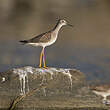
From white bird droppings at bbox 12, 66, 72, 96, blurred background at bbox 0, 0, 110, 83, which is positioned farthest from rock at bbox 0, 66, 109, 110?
blurred background at bbox 0, 0, 110, 83

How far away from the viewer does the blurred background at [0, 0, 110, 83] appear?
20.0 meters

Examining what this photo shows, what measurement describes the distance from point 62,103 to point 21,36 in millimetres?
14554

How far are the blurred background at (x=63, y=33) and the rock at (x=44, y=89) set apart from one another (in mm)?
3579

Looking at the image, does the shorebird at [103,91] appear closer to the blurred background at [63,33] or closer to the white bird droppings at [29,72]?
the white bird droppings at [29,72]

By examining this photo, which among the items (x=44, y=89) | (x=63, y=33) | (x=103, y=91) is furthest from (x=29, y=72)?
(x=63, y=33)

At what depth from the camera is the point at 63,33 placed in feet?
92.1

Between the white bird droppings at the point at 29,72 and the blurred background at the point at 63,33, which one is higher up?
the blurred background at the point at 63,33

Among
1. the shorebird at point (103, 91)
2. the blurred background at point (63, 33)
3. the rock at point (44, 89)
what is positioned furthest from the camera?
the blurred background at point (63, 33)

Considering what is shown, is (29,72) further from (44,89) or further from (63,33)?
(63,33)

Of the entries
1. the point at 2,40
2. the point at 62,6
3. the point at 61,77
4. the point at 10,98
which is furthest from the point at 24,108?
the point at 62,6

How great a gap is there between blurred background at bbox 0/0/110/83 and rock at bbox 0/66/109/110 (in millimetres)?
3579

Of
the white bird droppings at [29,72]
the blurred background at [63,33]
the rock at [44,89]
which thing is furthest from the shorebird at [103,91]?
the blurred background at [63,33]

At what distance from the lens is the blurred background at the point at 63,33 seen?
1998cm

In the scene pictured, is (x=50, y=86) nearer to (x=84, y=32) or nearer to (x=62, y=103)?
(x=62, y=103)
